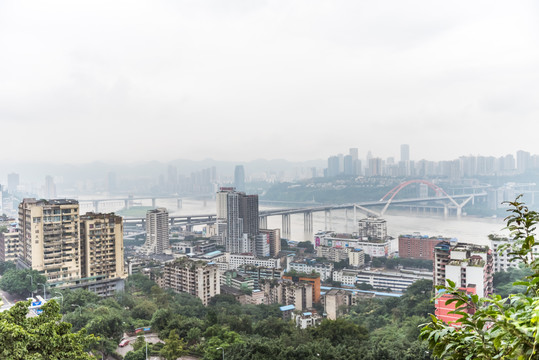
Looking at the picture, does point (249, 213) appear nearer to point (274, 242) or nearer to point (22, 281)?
point (274, 242)

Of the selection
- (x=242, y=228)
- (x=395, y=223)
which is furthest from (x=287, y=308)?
(x=395, y=223)

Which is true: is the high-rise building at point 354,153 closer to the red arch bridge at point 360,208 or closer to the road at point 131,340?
the red arch bridge at point 360,208

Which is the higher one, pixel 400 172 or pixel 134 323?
pixel 400 172

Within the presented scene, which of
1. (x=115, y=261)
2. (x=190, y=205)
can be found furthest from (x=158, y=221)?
(x=190, y=205)

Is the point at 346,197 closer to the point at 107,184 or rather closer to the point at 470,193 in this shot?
the point at 470,193

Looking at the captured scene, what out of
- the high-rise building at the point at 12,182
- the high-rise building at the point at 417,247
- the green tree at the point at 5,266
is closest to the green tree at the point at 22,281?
the green tree at the point at 5,266

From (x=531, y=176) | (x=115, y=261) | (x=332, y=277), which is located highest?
(x=531, y=176)
